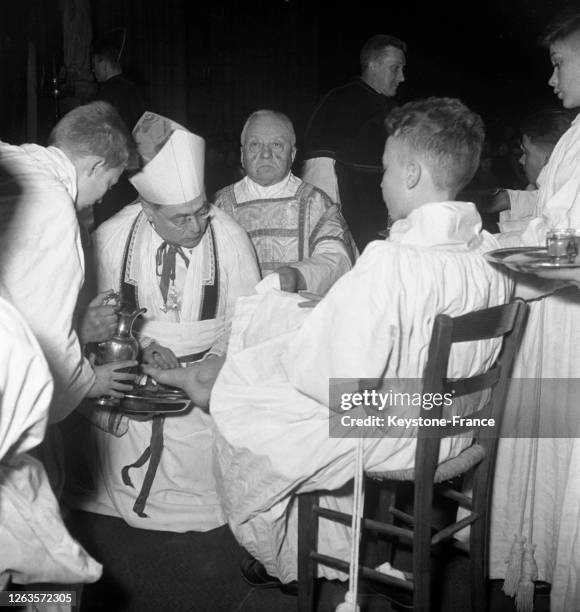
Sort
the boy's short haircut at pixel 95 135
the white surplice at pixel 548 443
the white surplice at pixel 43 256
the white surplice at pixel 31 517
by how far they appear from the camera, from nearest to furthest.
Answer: the white surplice at pixel 31 517 < the white surplice at pixel 43 256 < the white surplice at pixel 548 443 < the boy's short haircut at pixel 95 135

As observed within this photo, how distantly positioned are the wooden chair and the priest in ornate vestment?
5.14 feet

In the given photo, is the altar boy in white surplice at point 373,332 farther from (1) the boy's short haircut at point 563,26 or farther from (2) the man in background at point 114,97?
(2) the man in background at point 114,97

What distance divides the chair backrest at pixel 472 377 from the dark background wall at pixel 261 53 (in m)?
4.23

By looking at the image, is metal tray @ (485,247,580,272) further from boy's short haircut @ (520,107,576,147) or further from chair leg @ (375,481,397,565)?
boy's short haircut @ (520,107,576,147)

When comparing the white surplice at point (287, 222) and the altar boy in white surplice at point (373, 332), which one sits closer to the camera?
the altar boy in white surplice at point (373, 332)

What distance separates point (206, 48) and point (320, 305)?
6.16 m

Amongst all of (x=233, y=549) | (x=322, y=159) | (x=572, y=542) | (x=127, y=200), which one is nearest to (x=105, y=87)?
(x=127, y=200)

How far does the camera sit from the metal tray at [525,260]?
191 centimetres

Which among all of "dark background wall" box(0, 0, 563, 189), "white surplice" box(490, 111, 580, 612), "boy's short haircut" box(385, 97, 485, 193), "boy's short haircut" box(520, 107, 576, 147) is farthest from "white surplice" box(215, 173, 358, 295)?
"dark background wall" box(0, 0, 563, 189)

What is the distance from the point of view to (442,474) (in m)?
2.04

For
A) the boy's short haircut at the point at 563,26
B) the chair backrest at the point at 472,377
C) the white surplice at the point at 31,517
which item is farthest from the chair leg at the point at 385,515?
the boy's short haircut at the point at 563,26

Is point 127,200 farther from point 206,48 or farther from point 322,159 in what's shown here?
point 206,48

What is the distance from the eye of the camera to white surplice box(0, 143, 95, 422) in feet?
6.91

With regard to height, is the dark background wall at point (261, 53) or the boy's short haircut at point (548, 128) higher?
the dark background wall at point (261, 53)
